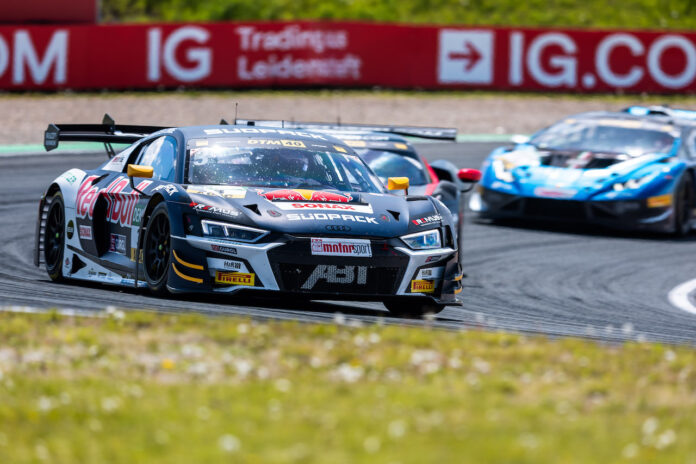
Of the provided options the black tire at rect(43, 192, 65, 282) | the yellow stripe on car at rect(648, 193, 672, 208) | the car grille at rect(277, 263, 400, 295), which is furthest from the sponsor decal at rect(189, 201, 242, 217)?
the yellow stripe on car at rect(648, 193, 672, 208)

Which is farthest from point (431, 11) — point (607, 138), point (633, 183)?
point (633, 183)

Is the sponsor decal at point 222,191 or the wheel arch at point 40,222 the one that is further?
the wheel arch at point 40,222

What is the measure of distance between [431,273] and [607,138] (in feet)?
24.4

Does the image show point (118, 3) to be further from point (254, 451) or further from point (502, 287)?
point (254, 451)

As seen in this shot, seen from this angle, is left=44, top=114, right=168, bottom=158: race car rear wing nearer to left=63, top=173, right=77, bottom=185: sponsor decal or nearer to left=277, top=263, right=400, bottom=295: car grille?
left=63, top=173, right=77, bottom=185: sponsor decal

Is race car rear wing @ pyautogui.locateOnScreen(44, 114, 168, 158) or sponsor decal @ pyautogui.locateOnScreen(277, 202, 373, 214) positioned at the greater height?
race car rear wing @ pyautogui.locateOnScreen(44, 114, 168, 158)

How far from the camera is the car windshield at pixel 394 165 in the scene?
1205cm

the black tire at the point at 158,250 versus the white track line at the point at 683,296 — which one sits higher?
the black tire at the point at 158,250

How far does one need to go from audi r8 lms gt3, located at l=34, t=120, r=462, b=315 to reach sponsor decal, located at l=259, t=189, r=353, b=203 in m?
0.01

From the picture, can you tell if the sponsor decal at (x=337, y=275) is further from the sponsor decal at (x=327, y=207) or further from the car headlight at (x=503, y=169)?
the car headlight at (x=503, y=169)

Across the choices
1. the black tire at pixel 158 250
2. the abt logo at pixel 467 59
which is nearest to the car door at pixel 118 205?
the black tire at pixel 158 250

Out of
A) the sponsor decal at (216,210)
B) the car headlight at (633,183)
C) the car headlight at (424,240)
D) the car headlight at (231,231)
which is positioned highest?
the car headlight at (633,183)

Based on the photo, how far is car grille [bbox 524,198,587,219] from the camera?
1468 centimetres

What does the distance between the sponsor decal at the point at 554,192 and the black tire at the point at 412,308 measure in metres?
6.00
